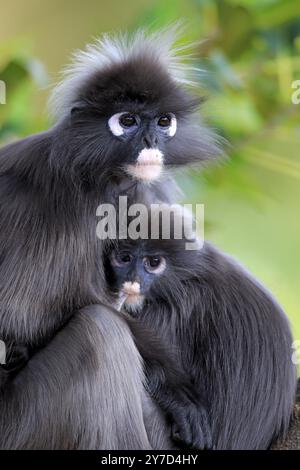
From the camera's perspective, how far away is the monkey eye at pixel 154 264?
2.94 m

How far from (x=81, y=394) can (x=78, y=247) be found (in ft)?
1.41

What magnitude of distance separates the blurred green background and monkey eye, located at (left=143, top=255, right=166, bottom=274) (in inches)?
36.4

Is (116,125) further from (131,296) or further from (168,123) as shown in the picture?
(131,296)

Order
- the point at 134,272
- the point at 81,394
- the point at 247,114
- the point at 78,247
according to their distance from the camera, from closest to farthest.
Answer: the point at 81,394 → the point at 78,247 → the point at 134,272 → the point at 247,114

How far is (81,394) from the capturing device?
98.3 inches

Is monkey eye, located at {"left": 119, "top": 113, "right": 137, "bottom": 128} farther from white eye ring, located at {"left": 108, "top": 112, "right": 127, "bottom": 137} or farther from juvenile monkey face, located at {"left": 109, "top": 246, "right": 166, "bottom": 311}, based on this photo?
juvenile monkey face, located at {"left": 109, "top": 246, "right": 166, "bottom": 311}

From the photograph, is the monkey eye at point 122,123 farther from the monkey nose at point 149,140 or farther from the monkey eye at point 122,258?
the monkey eye at point 122,258

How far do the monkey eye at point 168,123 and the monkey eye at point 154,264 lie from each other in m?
0.38

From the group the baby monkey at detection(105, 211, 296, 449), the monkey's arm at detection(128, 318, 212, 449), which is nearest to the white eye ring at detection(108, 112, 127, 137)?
the baby monkey at detection(105, 211, 296, 449)

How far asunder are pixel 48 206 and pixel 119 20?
140 inches

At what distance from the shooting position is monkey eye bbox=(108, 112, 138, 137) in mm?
2770

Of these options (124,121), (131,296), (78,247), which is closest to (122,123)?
(124,121)

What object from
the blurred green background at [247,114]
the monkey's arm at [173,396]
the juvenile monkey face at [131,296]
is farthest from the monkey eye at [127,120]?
the blurred green background at [247,114]
